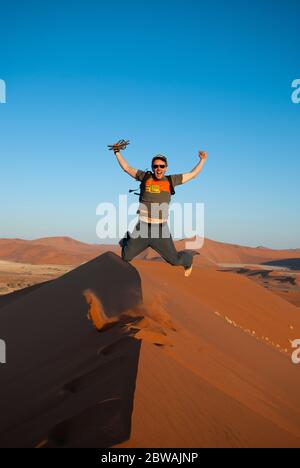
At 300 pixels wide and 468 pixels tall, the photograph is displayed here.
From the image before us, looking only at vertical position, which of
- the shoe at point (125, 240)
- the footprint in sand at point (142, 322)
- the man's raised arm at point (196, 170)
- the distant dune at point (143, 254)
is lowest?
the distant dune at point (143, 254)

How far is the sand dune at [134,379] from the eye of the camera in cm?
276

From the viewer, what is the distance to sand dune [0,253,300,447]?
9.07 feet

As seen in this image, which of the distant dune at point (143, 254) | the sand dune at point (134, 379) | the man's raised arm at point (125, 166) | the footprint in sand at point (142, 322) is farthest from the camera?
the distant dune at point (143, 254)

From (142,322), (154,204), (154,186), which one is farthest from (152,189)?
(142,322)

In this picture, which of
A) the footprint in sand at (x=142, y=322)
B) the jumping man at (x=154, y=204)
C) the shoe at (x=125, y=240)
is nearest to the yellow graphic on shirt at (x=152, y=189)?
the jumping man at (x=154, y=204)

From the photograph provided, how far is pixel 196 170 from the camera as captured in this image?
5.41m

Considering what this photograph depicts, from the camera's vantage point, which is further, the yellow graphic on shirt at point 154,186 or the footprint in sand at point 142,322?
the yellow graphic on shirt at point 154,186

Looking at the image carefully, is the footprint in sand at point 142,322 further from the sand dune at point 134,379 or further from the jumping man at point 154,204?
the jumping man at point 154,204

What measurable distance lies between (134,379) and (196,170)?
2989 mm

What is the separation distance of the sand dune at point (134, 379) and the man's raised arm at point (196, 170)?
1.70m

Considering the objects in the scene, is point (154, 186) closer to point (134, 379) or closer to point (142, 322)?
point (142, 322)

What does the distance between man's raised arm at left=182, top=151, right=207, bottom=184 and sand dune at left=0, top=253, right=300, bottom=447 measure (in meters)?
1.70
